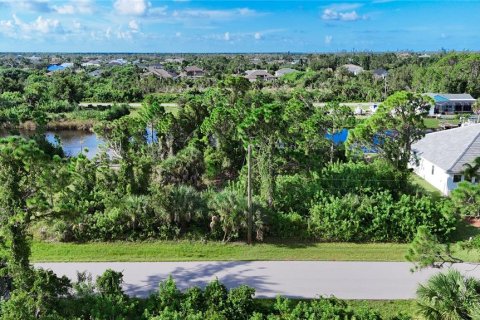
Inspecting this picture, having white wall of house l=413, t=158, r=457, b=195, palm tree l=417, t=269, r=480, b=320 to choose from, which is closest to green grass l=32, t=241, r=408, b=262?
palm tree l=417, t=269, r=480, b=320

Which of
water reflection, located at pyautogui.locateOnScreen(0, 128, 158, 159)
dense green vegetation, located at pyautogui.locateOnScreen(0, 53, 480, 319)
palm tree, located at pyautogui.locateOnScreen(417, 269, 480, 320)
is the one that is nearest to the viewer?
palm tree, located at pyautogui.locateOnScreen(417, 269, 480, 320)

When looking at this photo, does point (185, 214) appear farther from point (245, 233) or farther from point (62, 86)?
point (62, 86)

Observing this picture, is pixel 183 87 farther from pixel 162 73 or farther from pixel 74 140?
pixel 74 140

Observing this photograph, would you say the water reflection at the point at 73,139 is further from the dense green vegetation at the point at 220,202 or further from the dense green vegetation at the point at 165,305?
the dense green vegetation at the point at 165,305

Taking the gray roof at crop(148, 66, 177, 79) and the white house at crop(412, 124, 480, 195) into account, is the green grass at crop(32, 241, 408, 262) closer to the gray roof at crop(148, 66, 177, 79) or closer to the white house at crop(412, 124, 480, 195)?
the white house at crop(412, 124, 480, 195)

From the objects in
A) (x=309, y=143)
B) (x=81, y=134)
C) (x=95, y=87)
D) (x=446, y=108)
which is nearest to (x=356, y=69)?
(x=446, y=108)

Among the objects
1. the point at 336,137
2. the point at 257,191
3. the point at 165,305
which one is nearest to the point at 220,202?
the point at 257,191
